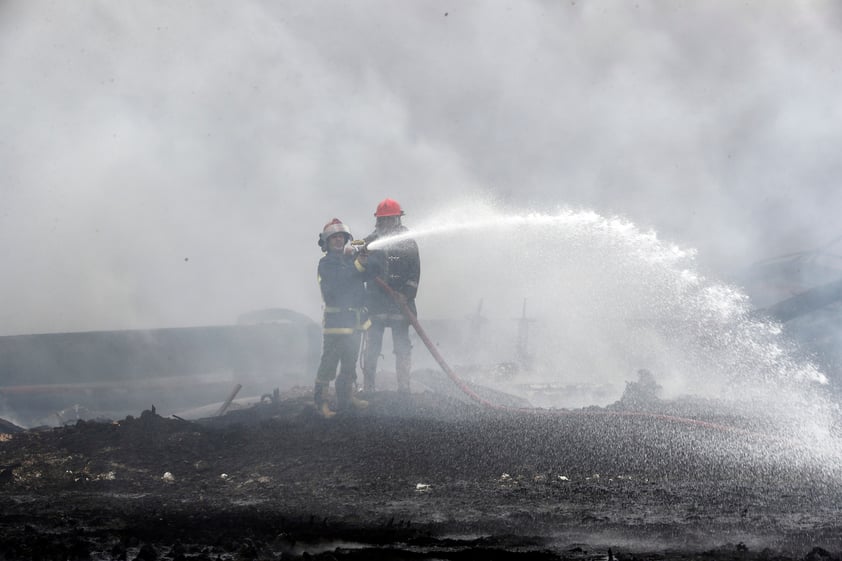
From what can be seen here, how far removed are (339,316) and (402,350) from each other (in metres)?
1.31

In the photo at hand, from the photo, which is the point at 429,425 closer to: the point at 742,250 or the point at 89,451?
the point at 89,451

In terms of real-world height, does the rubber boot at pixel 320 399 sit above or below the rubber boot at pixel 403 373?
below

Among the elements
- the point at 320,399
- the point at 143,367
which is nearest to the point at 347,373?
the point at 320,399

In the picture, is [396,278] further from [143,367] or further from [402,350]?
[143,367]

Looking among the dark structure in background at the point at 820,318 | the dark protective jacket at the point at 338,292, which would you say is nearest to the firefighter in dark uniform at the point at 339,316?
the dark protective jacket at the point at 338,292

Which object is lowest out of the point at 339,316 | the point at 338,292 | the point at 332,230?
the point at 339,316

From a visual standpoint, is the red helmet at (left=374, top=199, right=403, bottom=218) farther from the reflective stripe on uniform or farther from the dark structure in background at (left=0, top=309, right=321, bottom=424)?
the dark structure in background at (left=0, top=309, right=321, bottom=424)

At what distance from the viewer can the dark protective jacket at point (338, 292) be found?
25.1 feet

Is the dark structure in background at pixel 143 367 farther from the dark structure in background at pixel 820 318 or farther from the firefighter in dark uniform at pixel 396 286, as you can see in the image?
the dark structure in background at pixel 820 318

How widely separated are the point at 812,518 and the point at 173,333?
10.1 m

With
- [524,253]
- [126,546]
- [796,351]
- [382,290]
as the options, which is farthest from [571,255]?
[126,546]

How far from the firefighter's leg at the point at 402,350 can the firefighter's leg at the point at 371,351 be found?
7.9 inches

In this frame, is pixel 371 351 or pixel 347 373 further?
pixel 371 351

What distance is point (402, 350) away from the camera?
343 inches
